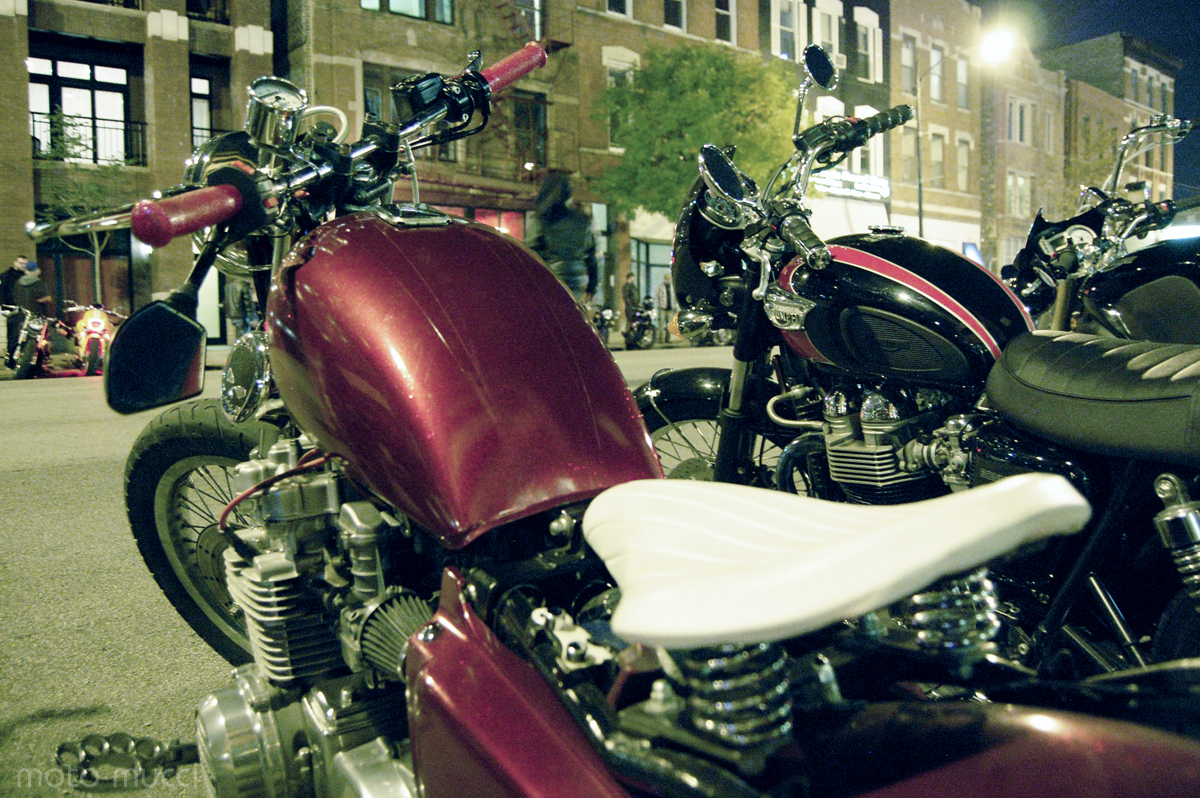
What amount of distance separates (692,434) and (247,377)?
6.41ft

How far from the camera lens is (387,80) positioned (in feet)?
65.4

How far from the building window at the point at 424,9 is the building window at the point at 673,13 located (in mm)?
6516

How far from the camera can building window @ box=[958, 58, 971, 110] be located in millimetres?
31719

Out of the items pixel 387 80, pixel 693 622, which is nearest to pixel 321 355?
pixel 693 622

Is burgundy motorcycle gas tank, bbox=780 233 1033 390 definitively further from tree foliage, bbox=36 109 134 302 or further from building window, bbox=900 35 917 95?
building window, bbox=900 35 917 95

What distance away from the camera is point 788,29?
26.8 metres

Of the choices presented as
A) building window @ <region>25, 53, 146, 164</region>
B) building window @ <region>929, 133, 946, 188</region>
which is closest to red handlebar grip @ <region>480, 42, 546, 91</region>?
building window @ <region>25, 53, 146, 164</region>

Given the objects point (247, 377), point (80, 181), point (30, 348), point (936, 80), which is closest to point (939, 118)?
point (936, 80)

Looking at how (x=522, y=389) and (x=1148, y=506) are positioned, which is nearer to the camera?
(x=522, y=389)

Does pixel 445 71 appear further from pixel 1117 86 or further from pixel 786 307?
pixel 1117 86

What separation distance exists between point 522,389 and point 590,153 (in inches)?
883

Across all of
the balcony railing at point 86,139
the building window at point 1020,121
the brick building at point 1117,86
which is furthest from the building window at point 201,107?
the brick building at point 1117,86

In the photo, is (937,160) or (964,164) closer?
(937,160)

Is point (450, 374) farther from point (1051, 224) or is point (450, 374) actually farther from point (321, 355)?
point (1051, 224)
